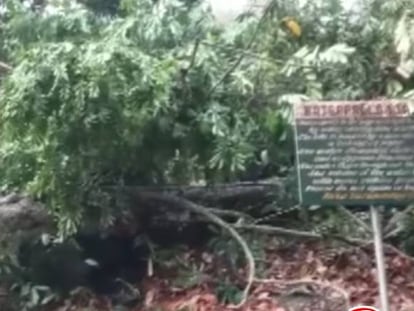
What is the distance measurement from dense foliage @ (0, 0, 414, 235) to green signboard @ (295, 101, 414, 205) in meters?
0.49

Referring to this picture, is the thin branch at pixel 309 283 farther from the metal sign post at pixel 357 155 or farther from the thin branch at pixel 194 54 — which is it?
the thin branch at pixel 194 54

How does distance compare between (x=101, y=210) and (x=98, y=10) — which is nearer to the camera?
(x=101, y=210)

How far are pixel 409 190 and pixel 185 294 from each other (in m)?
1.72

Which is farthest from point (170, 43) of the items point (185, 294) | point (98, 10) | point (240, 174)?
point (98, 10)

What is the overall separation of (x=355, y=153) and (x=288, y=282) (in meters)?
1.17

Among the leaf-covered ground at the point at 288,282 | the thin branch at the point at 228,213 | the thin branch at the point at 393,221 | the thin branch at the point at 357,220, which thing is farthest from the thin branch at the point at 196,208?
the thin branch at the point at 393,221

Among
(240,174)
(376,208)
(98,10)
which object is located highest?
(98,10)

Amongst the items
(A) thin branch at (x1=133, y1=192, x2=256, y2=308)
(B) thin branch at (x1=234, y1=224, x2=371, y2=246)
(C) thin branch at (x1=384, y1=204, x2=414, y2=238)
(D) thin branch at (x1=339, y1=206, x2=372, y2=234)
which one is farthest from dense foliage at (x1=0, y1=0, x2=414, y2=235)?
(C) thin branch at (x1=384, y1=204, x2=414, y2=238)

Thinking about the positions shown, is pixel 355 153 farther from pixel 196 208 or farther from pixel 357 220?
pixel 196 208

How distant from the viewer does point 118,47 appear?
546 cm

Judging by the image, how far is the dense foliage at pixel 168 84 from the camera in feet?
17.9

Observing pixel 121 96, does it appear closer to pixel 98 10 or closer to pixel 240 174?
pixel 240 174

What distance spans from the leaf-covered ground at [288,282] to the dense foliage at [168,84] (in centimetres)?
62

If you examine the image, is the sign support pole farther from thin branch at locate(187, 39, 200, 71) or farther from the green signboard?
thin branch at locate(187, 39, 200, 71)
